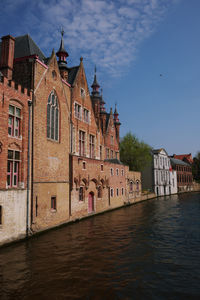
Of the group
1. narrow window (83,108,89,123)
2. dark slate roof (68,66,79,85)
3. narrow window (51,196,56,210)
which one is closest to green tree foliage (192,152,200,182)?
narrow window (83,108,89,123)

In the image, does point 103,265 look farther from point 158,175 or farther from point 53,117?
point 158,175

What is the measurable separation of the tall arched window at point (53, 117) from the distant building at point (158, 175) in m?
40.6

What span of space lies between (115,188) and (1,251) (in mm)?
22945

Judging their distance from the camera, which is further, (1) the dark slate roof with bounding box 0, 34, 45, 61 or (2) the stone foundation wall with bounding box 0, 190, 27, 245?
(1) the dark slate roof with bounding box 0, 34, 45, 61

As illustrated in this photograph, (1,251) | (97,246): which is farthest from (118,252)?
(1,251)

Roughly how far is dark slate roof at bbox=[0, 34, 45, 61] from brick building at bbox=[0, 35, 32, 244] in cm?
458

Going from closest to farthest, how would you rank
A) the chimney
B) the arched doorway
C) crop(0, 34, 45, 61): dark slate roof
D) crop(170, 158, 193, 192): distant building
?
the chimney
crop(0, 34, 45, 61): dark slate roof
the arched doorway
crop(170, 158, 193, 192): distant building

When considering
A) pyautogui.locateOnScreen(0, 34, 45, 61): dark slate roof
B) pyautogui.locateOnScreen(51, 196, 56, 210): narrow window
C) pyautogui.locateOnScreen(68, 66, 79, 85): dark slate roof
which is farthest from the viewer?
pyautogui.locateOnScreen(68, 66, 79, 85): dark slate roof

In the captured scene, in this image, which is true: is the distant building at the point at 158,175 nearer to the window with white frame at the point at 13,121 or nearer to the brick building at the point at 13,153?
the brick building at the point at 13,153

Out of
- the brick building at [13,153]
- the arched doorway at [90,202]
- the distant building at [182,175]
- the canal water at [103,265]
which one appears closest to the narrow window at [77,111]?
the brick building at [13,153]

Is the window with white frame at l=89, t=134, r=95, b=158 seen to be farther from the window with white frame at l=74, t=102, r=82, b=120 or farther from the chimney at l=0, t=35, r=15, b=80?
the chimney at l=0, t=35, r=15, b=80

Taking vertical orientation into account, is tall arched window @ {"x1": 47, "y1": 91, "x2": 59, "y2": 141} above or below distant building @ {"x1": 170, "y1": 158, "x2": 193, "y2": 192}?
above

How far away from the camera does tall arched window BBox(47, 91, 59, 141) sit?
20.7 m

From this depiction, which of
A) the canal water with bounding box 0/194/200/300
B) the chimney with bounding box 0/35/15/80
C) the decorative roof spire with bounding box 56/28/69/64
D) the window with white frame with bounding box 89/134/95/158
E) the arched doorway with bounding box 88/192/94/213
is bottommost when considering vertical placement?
the canal water with bounding box 0/194/200/300
